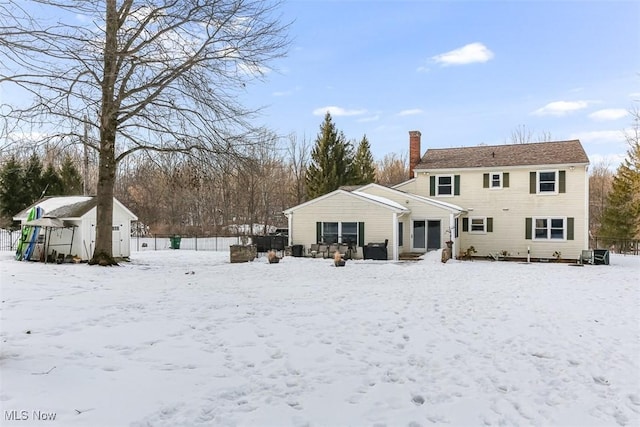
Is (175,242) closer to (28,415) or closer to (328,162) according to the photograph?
(328,162)

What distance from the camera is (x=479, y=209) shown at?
23.2 m

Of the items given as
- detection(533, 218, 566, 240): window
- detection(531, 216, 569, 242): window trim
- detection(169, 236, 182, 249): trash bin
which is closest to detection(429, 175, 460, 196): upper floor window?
detection(531, 216, 569, 242): window trim

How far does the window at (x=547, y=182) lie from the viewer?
21.7 meters

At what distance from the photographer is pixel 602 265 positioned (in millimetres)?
18672

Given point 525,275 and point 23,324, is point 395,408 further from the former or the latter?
point 525,275

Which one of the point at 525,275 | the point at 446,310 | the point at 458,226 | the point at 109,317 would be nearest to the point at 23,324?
the point at 109,317

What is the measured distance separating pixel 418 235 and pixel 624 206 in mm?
21390

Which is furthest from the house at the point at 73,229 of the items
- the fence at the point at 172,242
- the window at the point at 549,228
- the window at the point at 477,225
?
the window at the point at 549,228

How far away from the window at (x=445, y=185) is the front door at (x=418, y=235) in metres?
3.10

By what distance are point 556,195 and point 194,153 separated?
61.1 ft

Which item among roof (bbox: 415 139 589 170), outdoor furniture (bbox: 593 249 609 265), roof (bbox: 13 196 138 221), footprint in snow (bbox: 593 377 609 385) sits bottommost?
footprint in snow (bbox: 593 377 609 385)

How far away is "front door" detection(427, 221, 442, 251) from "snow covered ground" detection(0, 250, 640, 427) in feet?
36.5

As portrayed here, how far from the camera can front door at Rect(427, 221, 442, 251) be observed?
71.3ft

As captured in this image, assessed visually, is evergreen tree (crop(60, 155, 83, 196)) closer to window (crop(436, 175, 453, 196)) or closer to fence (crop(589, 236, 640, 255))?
window (crop(436, 175, 453, 196))
